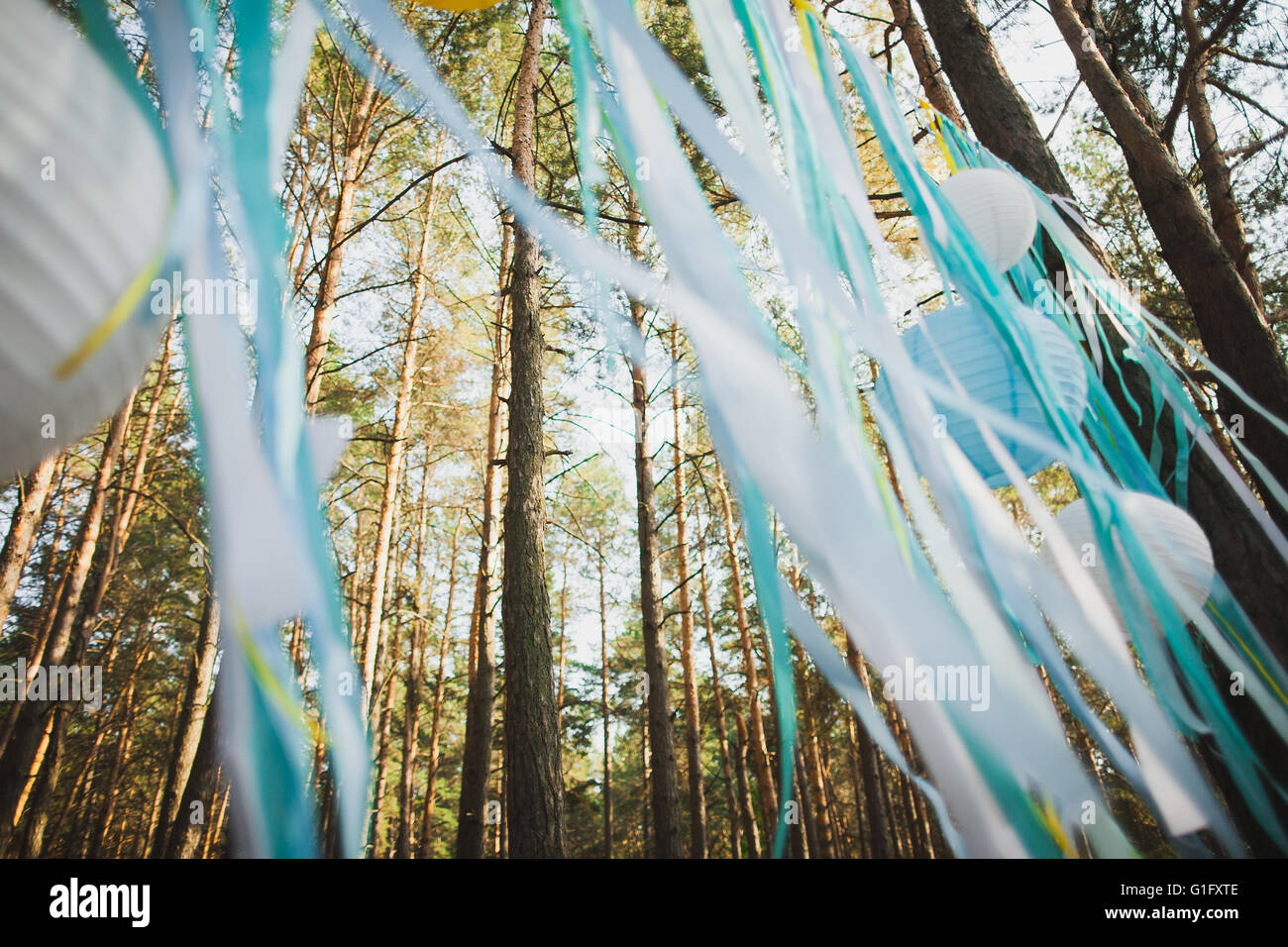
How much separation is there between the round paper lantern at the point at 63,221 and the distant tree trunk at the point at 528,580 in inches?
101

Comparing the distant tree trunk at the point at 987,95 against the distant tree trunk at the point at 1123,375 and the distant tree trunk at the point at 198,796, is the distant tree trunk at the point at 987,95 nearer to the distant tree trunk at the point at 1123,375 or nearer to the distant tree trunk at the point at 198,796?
the distant tree trunk at the point at 1123,375

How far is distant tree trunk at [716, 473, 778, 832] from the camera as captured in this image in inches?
306

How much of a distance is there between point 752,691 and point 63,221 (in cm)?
837

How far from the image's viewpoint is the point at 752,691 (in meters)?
8.19

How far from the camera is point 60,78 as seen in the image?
524 millimetres

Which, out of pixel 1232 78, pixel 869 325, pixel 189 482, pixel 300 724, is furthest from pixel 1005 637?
pixel 189 482

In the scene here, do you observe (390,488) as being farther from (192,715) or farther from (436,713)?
(436,713)

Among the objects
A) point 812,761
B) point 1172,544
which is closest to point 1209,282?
point 1172,544

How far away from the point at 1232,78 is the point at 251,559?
6.80 m

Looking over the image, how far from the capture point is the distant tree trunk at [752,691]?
306 inches

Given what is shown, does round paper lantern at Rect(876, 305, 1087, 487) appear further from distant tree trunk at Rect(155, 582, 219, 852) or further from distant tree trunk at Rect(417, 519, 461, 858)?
distant tree trunk at Rect(417, 519, 461, 858)
